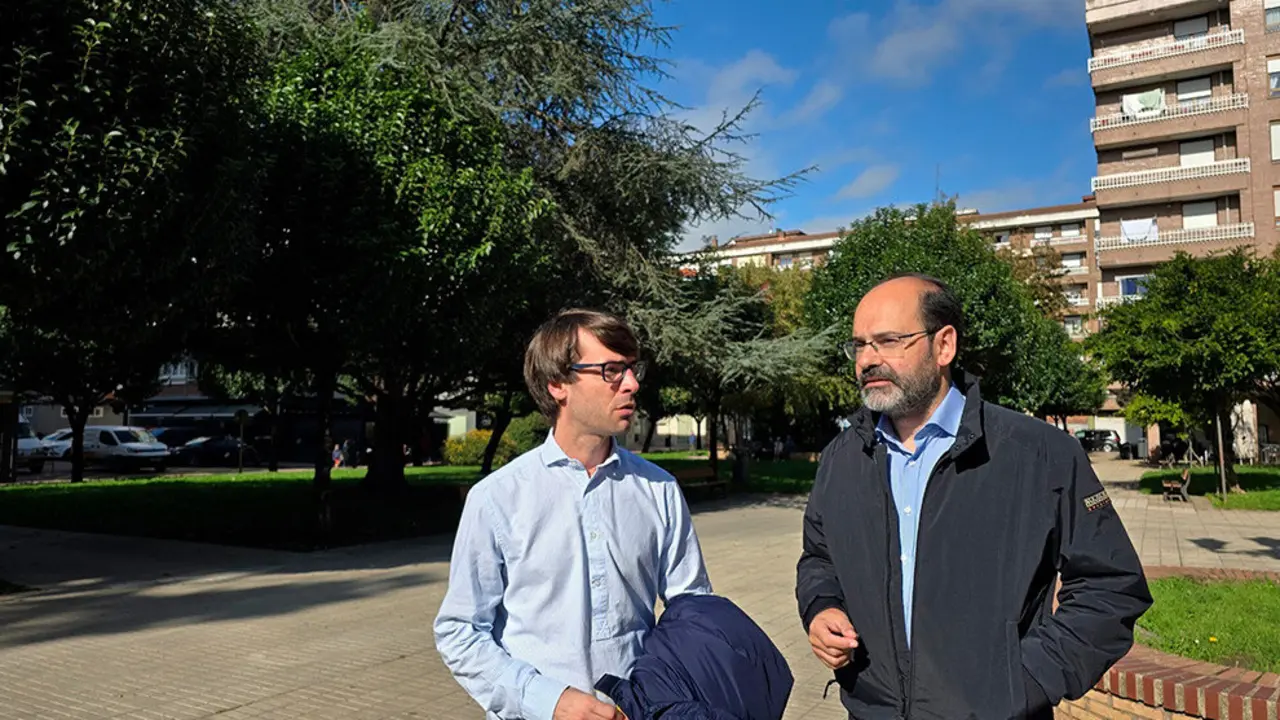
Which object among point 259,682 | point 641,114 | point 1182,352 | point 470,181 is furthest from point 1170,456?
point 259,682

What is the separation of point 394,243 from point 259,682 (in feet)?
23.0

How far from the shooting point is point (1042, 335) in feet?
138

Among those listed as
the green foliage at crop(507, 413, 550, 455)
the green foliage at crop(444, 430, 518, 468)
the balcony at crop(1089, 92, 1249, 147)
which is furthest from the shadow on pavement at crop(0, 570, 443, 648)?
the balcony at crop(1089, 92, 1249, 147)

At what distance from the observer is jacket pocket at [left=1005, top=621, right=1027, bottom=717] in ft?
7.09

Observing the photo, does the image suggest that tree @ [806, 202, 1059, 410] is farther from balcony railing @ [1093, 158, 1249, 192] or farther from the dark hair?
the dark hair

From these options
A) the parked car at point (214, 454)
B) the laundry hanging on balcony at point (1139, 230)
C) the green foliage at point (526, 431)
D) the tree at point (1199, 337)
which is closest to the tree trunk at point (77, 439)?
the parked car at point (214, 454)

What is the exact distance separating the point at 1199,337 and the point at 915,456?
70.4ft

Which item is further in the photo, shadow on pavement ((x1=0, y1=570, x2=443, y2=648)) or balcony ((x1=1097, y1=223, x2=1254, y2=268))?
balcony ((x1=1097, y1=223, x2=1254, y2=268))

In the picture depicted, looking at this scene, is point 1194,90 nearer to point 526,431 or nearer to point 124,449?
point 526,431

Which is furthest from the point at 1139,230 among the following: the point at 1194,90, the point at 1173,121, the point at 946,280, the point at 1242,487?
the point at 1242,487

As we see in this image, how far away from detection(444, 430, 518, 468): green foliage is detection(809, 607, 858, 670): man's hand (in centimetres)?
3522

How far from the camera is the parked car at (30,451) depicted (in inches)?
1356

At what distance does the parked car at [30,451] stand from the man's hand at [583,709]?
39134 millimetres

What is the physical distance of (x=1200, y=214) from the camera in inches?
Answer: 1618
